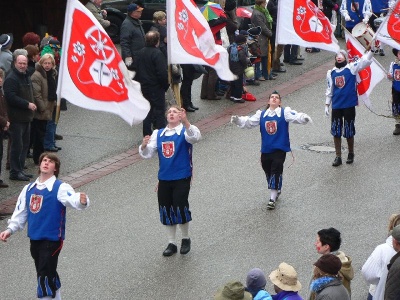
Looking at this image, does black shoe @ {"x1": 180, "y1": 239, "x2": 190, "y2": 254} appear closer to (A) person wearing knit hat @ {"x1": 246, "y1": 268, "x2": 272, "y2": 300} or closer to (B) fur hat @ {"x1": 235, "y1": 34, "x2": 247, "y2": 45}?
(A) person wearing knit hat @ {"x1": 246, "y1": 268, "x2": 272, "y2": 300}

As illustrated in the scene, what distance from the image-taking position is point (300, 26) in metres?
14.8

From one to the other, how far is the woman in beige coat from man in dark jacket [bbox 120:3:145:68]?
217 centimetres

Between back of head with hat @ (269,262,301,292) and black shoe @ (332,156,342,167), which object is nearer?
back of head with hat @ (269,262,301,292)

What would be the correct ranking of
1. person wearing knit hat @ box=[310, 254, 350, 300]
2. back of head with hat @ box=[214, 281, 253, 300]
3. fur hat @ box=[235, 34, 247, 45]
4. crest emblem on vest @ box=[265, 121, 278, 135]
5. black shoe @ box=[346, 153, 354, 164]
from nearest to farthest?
back of head with hat @ box=[214, 281, 253, 300], person wearing knit hat @ box=[310, 254, 350, 300], crest emblem on vest @ box=[265, 121, 278, 135], black shoe @ box=[346, 153, 354, 164], fur hat @ box=[235, 34, 247, 45]

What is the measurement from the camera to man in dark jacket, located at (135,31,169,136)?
1623 centimetres

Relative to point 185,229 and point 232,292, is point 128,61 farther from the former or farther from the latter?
point 232,292

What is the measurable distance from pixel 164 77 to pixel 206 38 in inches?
148

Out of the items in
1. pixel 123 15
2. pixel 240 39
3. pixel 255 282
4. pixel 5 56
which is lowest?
pixel 123 15

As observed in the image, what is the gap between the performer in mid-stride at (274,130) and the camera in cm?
1373

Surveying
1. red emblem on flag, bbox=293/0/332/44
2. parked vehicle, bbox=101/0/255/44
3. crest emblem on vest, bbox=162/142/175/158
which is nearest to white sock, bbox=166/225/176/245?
crest emblem on vest, bbox=162/142/175/158

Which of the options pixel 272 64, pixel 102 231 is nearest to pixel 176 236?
pixel 102 231

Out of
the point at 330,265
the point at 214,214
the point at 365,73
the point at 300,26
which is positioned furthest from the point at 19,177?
the point at 330,265

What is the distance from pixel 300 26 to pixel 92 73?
491 centimetres

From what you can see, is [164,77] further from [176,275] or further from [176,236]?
[176,275]
